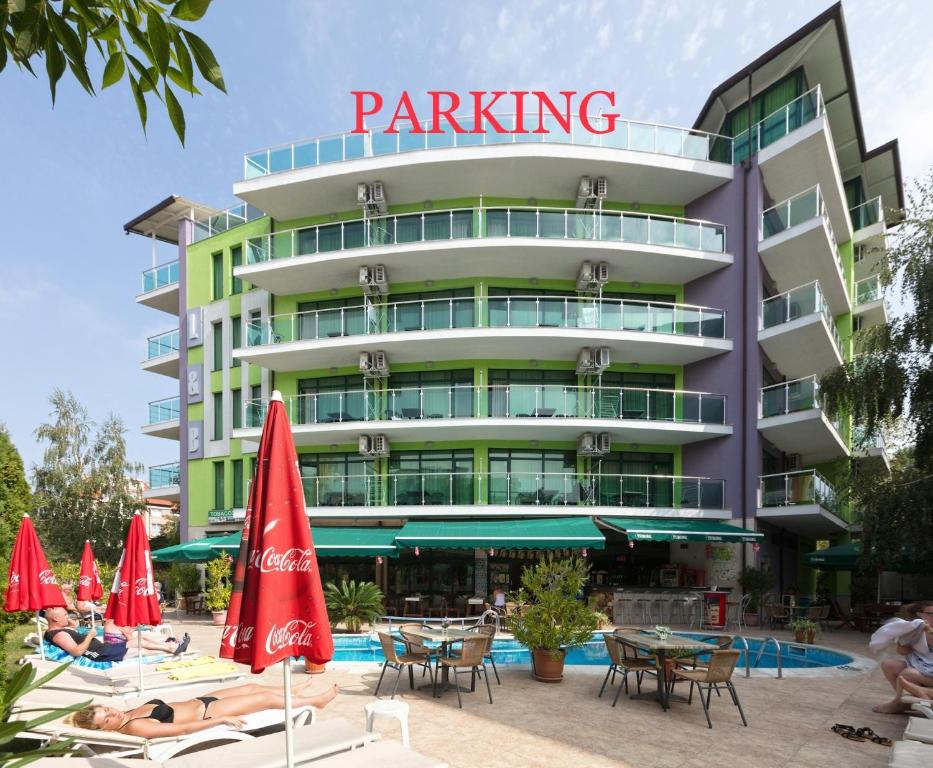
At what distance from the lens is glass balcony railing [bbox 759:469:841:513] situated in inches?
824

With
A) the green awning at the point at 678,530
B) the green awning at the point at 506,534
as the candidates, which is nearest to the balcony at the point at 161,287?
the green awning at the point at 506,534

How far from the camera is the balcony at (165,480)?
2964 cm

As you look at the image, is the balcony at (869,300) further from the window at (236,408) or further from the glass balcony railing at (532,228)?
the window at (236,408)

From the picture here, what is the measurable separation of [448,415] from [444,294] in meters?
4.87

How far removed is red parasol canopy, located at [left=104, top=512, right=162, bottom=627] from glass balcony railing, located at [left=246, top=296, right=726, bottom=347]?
46.7 feet

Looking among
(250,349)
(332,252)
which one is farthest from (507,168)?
(250,349)

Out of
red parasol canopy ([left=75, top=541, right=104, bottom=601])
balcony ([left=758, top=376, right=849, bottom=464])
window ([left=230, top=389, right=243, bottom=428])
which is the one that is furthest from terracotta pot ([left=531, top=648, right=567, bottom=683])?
window ([left=230, top=389, right=243, bottom=428])

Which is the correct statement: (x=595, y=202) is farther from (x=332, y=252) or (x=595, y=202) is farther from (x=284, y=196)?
(x=284, y=196)

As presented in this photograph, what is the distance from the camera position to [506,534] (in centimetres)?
1958

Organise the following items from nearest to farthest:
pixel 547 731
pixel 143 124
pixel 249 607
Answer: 1. pixel 143 124
2. pixel 249 607
3. pixel 547 731

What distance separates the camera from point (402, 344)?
899 inches

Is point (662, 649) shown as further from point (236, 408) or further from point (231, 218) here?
point (231, 218)

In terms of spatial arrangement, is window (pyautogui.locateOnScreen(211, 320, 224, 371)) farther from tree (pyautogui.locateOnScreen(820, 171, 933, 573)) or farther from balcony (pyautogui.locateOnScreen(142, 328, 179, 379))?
tree (pyautogui.locateOnScreen(820, 171, 933, 573))

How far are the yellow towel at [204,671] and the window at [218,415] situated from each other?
724 inches
